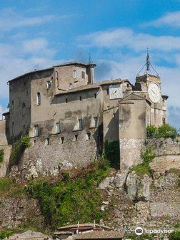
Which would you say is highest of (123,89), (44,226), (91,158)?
(123,89)

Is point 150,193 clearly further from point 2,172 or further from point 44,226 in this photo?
point 2,172

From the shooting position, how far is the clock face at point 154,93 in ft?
340

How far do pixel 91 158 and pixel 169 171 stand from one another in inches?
354

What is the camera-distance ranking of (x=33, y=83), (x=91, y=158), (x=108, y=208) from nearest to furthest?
(x=108, y=208) < (x=91, y=158) < (x=33, y=83)

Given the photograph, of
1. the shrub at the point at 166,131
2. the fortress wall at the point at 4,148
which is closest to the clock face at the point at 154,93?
the shrub at the point at 166,131

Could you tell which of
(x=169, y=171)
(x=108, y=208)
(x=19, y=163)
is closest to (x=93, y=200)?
(x=108, y=208)

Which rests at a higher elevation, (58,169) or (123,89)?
(123,89)

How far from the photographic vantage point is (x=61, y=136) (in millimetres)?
103438

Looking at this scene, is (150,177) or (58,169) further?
(58,169)

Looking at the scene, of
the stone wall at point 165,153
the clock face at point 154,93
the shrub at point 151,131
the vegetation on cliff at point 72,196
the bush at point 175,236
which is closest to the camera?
the bush at point 175,236

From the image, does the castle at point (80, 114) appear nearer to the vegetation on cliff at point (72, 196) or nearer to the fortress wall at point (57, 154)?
the fortress wall at point (57, 154)

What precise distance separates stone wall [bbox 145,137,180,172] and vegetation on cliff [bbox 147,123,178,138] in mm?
476

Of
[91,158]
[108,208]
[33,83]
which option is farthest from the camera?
[33,83]

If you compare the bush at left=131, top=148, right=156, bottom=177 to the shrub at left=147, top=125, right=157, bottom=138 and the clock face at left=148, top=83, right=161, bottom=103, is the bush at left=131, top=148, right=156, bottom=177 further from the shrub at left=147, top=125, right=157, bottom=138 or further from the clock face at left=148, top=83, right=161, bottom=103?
the clock face at left=148, top=83, right=161, bottom=103
